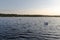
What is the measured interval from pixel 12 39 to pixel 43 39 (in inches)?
236

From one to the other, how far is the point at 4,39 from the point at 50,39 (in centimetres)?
889

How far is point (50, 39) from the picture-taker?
33.1 m

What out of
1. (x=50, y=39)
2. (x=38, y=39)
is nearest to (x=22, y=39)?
(x=38, y=39)

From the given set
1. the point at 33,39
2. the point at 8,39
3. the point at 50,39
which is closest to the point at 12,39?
the point at 8,39

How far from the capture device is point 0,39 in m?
32.0

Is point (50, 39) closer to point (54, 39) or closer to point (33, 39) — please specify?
point (54, 39)

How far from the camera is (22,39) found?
3262 centimetres

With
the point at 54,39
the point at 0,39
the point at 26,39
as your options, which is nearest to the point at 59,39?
the point at 54,39

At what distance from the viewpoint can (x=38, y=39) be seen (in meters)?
32.8

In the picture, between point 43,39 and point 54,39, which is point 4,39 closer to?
point 43,39

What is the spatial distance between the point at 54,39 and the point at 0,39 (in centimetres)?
1039

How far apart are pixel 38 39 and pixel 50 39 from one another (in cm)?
238

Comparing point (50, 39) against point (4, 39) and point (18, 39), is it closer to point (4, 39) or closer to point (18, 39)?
point (18, 39)

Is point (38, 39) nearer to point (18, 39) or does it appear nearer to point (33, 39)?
point (33, 39)
